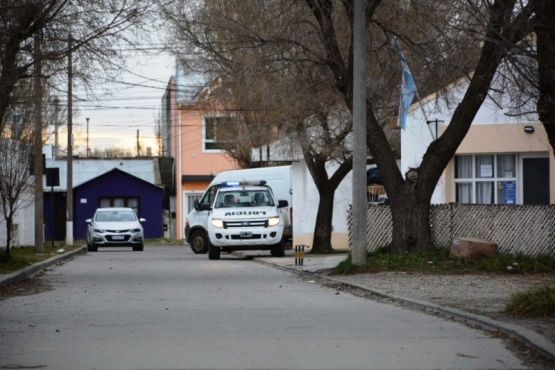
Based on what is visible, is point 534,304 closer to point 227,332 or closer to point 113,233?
point 227,332

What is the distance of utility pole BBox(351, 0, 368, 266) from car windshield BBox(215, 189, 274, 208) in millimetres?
8889

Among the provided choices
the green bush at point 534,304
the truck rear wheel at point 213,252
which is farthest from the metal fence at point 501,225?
the green bush at point 534,304

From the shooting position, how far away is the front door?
29438mm

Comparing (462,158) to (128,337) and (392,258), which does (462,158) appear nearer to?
(392,258)

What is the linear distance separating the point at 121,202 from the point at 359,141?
4374cm

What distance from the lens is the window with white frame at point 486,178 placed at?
3022 centimetres

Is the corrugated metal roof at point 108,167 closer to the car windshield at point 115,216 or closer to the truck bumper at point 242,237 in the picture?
the car windshield at point 115,216

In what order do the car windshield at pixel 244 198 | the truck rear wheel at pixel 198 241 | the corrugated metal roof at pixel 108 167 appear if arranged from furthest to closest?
the corrugated metal roof at pixel 108 167
the truck rear wheel at pixel 198 241
the car windshield at pixel 244 198

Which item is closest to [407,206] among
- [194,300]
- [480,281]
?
[480,281]

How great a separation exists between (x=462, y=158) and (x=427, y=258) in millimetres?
9720

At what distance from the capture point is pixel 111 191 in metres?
63.7

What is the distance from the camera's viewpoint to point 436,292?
16.6 metres

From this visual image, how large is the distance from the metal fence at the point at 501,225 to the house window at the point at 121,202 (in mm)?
41370

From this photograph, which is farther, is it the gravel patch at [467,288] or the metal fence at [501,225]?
the metal fence at [501,225]
